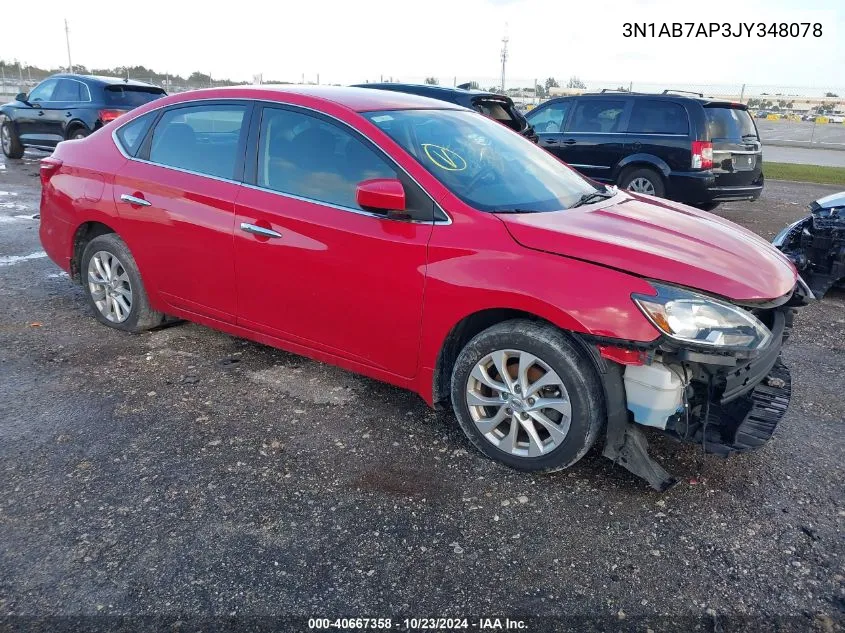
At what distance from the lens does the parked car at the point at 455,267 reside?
9.52 ft

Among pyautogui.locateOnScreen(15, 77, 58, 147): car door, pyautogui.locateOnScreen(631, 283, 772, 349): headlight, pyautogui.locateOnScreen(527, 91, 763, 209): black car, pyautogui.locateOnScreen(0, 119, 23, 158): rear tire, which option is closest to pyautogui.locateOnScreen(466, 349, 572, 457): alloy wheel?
pyautogui.locateOnScreen(631, 283, 772, 349): headlight

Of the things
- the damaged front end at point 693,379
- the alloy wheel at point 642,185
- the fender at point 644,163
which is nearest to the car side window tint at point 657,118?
the fender at point 644,163

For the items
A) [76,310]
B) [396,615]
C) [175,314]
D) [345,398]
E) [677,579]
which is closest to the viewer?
[396,615]

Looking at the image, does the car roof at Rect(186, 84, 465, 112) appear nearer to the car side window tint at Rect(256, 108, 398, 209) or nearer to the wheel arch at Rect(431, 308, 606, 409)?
the car side window tint at Rect(256, 108, 398, 209)

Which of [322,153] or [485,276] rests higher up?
[322,153]

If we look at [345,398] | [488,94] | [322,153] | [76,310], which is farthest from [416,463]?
[488,94]

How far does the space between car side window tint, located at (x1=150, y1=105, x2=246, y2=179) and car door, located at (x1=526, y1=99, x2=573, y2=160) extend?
24.6 ft

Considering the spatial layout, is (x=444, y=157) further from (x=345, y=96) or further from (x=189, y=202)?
(x=189, y=202)

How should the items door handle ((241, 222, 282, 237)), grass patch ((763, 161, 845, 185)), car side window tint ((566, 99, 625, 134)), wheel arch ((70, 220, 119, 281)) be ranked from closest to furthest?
door handle ((241, 222, 282, 237)) → wheel arch ((70, 220, 119, 281)) → car side window tint ((566, 99, 625, 134)) → grass patch ((763, 161, 845, 185))

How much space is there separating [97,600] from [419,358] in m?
1.72

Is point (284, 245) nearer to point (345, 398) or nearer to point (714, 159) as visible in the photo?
point (345, 398)

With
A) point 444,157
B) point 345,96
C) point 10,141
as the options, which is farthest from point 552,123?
point 10,141

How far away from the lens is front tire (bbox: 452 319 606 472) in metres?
2.98

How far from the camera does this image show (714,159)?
31.0ft
